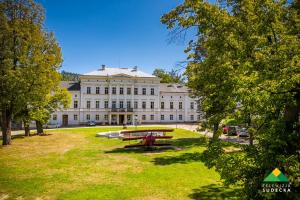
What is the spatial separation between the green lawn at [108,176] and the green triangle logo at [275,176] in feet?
8.03

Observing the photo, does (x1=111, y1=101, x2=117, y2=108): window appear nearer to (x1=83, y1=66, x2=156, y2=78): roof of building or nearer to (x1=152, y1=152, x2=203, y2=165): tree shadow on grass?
(x1=83, y1=66, x2=156, y2=78): roof of building

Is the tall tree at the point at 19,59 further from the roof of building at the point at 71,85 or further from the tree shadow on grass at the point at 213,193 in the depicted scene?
the roof of building at the point at 71,85

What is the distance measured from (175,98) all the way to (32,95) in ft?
143

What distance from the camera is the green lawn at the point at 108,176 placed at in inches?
410

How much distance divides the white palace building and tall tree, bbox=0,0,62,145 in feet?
106

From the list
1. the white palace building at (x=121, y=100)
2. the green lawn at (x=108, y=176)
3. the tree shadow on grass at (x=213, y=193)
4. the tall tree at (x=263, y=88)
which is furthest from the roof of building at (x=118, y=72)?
the tall tree at (x=263, y=88)

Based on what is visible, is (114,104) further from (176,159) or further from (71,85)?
(176,159)

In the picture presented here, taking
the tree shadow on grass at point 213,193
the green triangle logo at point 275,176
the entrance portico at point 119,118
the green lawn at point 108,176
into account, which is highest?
the entrance portico at point 119,118

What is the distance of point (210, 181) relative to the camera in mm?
12336

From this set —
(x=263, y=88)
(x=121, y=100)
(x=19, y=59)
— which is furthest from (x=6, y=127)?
(x=121, y=100)

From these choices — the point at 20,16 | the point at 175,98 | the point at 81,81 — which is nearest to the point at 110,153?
the point at 20,16

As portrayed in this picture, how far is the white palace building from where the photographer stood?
5744cm

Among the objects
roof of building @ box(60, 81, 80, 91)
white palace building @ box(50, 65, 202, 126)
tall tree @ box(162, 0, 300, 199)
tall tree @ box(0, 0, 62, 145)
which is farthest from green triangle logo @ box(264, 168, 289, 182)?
roof of building @ box(60, 81, 80, 91)

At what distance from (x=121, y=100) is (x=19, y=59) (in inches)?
1458
